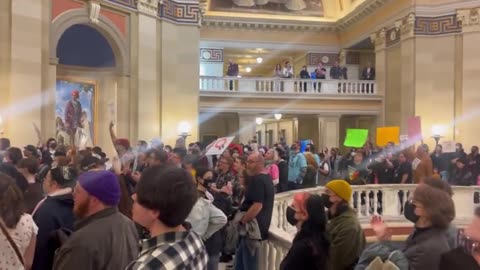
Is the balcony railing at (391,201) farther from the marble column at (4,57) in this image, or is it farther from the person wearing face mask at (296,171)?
the marble column at (4,57)

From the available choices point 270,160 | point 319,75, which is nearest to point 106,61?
point 270,160

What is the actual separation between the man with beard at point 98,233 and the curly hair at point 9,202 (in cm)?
50

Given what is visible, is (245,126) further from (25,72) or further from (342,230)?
(342,230)

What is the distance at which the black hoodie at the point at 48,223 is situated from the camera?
3.27 metres

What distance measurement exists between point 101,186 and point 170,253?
0.89 m

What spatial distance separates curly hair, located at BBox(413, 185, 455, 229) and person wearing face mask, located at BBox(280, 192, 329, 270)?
0.66 meters

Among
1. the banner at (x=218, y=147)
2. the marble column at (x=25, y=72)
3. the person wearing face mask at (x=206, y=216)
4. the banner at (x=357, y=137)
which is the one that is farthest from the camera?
the banner at (x=357, y=137)

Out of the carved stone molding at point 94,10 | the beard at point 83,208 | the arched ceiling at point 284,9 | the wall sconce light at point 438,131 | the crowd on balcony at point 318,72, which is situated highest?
the arched ceiling at point 284,9

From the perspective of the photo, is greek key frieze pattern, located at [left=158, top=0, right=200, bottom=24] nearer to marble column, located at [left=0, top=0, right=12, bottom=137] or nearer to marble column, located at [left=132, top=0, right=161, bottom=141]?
marble column, located at [left=132, top=0, right=161, bottom=141]

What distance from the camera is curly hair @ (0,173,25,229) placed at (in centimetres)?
306

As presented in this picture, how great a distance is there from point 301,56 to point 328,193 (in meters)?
23.1

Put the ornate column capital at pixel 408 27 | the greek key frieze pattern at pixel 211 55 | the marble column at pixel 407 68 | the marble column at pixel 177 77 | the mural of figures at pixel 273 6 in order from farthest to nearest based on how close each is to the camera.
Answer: the mural of figures at pixel 273 6, the greek key frieze pattern at pixel 211 55, the marble column at pixel 407 68, the ornate column capital at pixel 408 27, the marble column at pixel 177 77

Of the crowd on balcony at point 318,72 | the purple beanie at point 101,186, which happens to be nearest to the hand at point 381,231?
the purple beanie at point 101,186

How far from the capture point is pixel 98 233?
2.64m
